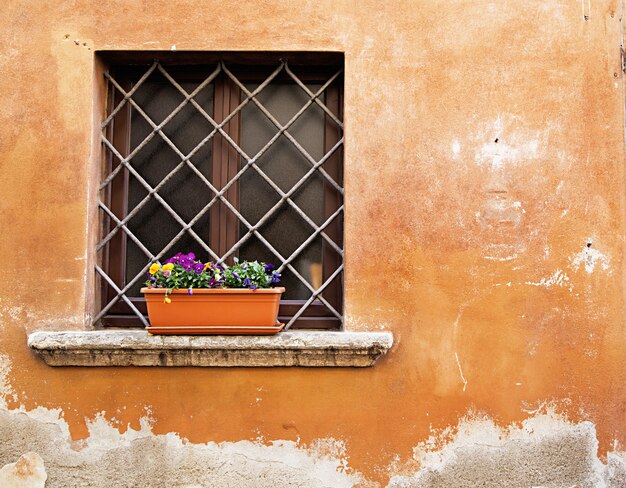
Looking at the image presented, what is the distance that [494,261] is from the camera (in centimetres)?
300

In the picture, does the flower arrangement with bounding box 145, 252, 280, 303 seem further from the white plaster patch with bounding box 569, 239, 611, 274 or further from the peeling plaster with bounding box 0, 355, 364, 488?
the white plaster patch with bounding box 569, 239, 611, 274

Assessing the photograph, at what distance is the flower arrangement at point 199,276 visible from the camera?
Result: 2.88 meters

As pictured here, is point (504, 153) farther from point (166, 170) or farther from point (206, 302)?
point (166, 170)

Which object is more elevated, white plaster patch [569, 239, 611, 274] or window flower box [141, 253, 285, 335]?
white plaster patch [569, 239, 611, 274]

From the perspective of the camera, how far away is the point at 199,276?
9.49ft

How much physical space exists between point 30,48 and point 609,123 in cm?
299

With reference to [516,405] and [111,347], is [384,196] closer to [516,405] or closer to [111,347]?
[516,405]

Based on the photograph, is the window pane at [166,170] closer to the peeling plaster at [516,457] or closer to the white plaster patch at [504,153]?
the white plaster patch at [504,153]

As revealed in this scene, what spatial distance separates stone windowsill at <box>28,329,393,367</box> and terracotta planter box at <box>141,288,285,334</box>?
5 centimetres

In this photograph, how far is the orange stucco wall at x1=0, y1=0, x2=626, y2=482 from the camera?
9.70ft

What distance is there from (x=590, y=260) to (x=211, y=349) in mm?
1913

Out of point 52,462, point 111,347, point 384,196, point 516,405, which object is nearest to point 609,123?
point 384,196

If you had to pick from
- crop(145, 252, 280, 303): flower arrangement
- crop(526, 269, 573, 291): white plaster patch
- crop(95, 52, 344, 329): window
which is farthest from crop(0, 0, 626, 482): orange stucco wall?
crop(145, 252, 280, 303): flower arrangement

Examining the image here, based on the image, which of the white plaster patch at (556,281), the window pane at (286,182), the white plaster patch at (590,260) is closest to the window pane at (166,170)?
the window pane at (286,182)
